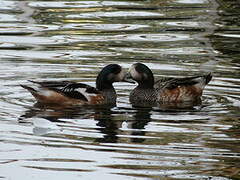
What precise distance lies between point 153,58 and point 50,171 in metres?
7.58

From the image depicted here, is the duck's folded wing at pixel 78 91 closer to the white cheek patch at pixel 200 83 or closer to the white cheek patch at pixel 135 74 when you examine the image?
the white cheek patch at pixel 135 74

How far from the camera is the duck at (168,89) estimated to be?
1370cm

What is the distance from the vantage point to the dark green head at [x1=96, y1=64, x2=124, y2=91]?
13.7 metres

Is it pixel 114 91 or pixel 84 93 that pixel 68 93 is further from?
pixel 114 91

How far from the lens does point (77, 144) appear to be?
10289 millimetres

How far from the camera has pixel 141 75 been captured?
14.0m

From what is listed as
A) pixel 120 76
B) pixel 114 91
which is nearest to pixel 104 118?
pixel 114 91

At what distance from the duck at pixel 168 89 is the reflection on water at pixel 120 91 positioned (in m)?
0.26

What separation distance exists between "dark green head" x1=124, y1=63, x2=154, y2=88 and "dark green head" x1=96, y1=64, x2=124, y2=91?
0.90 feet

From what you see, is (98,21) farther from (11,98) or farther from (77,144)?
(77,144)

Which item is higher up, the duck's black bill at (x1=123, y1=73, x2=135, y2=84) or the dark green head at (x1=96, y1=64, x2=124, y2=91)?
the dark green head at (x1=96, y1=64, x2=124, y2=91)

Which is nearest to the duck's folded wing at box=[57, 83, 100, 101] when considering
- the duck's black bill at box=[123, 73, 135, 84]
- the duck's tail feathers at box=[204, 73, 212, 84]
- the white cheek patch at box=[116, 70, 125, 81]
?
the white cheek patch at box=[116, 70, 125, 81]

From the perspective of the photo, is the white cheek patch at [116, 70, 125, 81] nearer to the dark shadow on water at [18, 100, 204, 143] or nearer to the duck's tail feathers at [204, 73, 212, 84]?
the dark shadow on water at [18, 100, 204, 143]

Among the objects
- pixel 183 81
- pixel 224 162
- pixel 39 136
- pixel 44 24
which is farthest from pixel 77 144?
pixel 44 24
